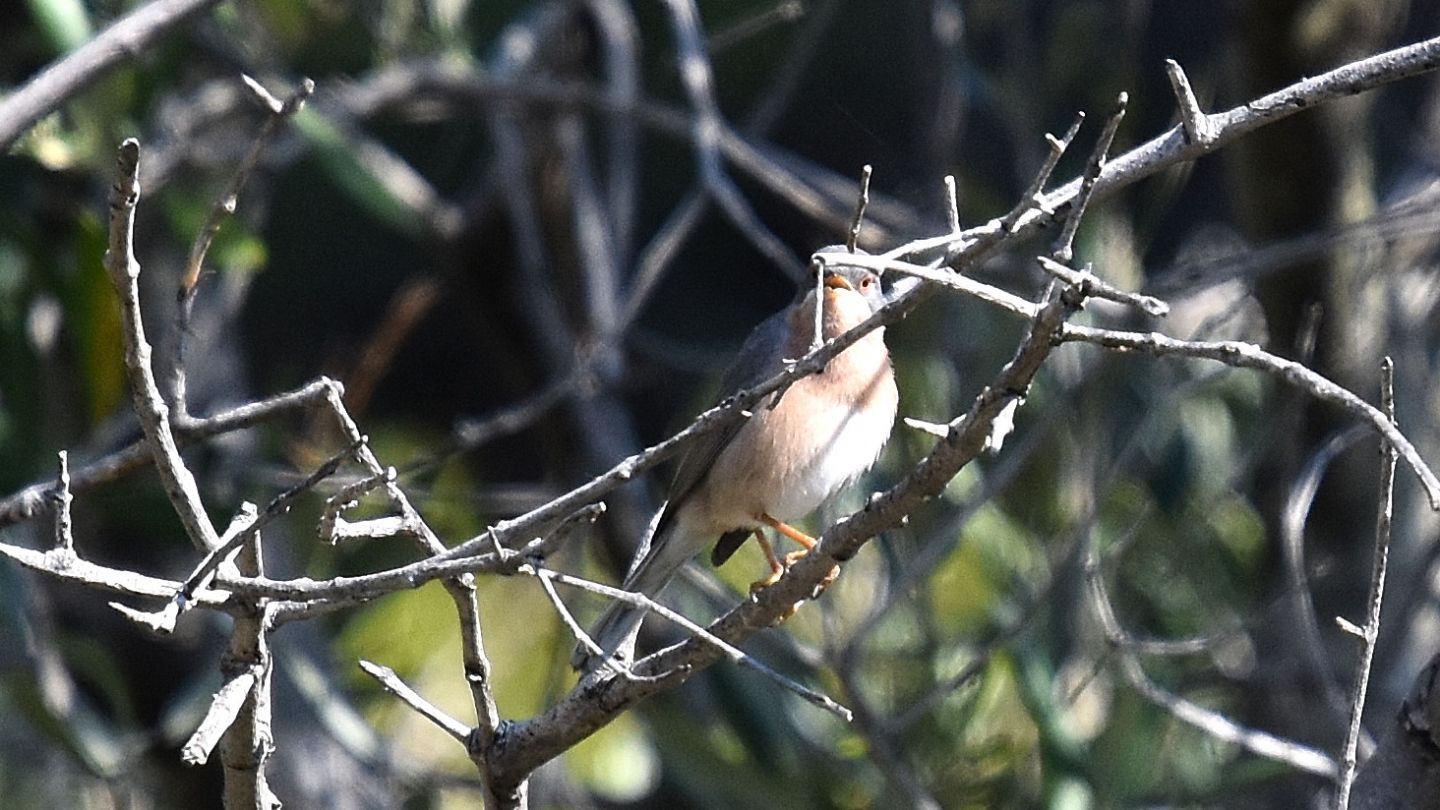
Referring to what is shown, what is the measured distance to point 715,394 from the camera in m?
5.45

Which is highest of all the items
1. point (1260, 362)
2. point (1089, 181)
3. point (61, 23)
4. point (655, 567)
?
point (61, 23)

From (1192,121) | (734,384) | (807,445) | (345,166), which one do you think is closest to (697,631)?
(1192,121)

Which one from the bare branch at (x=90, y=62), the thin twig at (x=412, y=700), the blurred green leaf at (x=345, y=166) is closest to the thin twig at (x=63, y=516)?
the thin twig at (x=412, y=700)

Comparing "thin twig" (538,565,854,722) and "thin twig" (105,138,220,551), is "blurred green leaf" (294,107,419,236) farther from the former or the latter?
"thin twig" (538,565,854,722)

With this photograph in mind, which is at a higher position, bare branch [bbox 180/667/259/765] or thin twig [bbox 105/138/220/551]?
thin twig [bbox 105/138/220/551]

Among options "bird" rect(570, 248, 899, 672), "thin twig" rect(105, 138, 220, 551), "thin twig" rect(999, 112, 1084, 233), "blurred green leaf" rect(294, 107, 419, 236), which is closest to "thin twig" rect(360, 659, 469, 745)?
"thin twig" rect(105, 138, 220, 551)

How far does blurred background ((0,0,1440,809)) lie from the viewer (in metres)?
5.18

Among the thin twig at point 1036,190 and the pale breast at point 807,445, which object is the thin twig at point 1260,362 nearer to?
the thin twig at point 1036,190

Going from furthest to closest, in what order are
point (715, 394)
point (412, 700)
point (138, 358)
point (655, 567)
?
point (715, 394)
point (655, 567)
point (412, 700)
point (138, 358)

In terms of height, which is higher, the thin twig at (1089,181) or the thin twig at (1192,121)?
the thin twig at (1192,121)

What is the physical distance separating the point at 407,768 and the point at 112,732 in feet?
3.08

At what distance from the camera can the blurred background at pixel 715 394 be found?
204 inches

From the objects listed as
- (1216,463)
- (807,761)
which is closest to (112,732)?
(807,761)

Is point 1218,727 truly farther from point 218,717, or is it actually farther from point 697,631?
point 218,717
